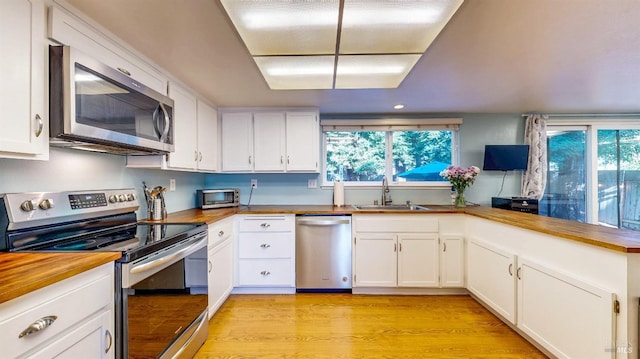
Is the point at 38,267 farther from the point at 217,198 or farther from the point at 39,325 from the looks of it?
the point at 217,198

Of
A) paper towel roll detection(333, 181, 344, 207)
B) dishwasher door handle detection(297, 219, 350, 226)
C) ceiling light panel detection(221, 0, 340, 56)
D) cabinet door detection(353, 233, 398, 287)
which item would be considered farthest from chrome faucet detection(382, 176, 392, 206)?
ceiling light panel detection(221, 0, 340, 56)

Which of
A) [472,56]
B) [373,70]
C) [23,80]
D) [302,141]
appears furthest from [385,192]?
[23,80]

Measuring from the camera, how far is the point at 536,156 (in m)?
3.28

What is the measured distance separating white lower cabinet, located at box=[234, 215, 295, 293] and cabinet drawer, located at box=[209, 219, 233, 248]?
160 millimetres

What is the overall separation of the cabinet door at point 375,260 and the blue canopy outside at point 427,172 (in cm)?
102

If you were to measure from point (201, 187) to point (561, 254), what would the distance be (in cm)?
338

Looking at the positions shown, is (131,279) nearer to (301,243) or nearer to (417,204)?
(301,243)

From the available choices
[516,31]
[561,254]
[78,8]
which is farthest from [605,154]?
[78,8]

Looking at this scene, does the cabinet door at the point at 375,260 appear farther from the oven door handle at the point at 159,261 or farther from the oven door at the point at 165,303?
the oven door handle at the point at 159,261

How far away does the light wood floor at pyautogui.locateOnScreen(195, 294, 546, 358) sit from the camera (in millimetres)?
1858

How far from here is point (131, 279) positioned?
1.20 m

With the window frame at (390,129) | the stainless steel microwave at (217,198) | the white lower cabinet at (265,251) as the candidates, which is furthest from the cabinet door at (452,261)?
the stainless steel microwave at (217,198)

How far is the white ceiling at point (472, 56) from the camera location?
52.8 inches

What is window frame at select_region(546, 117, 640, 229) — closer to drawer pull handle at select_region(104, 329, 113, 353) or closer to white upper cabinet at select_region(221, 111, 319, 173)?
white upper cabinet at select_region(221, 111, 319, 173)
